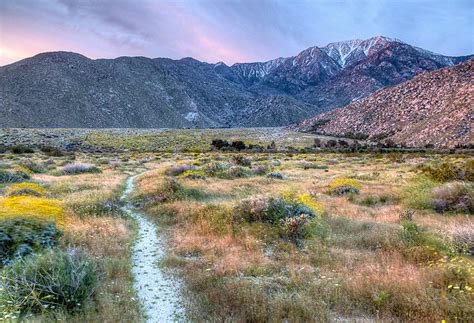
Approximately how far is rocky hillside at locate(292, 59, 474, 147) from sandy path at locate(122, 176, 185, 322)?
→ 70.7 m

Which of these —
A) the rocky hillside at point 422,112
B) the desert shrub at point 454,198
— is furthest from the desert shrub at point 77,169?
the rocky hillside at point 422,112

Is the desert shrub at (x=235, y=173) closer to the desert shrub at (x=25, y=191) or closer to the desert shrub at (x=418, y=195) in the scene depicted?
the desert shrub at (x=418, y=195)

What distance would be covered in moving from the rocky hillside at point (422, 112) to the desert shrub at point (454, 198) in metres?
60.0

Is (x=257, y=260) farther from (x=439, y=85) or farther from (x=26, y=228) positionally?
(x=439, y=85)

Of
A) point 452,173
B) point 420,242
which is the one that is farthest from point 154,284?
point 452,173

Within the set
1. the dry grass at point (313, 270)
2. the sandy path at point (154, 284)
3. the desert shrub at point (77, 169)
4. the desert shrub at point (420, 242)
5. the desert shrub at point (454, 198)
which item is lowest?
the desert shrub at point (77, 169)

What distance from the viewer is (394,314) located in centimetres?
544

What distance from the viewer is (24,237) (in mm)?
7707

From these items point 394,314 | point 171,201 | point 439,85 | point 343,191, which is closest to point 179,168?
point 171,201

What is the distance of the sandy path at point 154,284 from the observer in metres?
5.65

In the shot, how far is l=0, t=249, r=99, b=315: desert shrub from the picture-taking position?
524 cm

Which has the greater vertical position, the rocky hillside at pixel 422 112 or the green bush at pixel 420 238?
the rocky hillside at pixel 422 112

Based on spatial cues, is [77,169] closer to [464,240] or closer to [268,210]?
[268,210]

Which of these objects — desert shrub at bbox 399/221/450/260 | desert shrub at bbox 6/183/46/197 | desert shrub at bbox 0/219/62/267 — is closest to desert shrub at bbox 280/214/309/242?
desert shrub at bbox 399/221/450/260
